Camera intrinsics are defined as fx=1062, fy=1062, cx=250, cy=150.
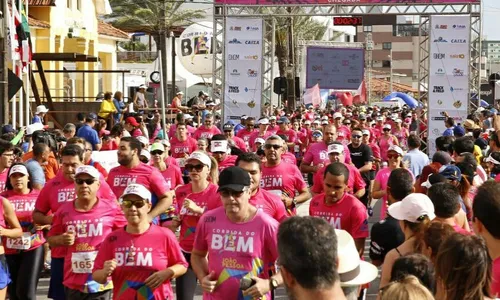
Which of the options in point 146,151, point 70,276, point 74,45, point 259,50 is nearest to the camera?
point 70,276

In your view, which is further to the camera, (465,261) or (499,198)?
(499,198)

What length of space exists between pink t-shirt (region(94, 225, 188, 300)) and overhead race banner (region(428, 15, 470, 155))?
19.4 m

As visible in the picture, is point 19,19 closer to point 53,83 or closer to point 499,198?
point 499,198

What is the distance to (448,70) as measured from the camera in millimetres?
26281

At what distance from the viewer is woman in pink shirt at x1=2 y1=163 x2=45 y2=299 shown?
9727 mm

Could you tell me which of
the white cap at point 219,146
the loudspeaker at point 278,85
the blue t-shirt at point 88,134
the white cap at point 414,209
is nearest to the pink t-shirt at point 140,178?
the white cap at point 219,146

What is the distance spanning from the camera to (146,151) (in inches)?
529

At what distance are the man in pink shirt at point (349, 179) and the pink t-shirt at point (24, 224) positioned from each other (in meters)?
2.96

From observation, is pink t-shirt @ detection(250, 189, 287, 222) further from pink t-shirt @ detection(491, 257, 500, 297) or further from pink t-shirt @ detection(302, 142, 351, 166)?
pink t-shirt @ detection(302, 142, 351, 166)

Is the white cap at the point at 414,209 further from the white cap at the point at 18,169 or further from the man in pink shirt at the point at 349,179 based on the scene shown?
the white cap at the point at 18,169

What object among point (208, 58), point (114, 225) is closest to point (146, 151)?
point (114, 225)

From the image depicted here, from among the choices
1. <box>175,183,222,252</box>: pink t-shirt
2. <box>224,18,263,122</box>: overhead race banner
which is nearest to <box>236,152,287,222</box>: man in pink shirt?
<box>175,183,222,252</box>: pink t-shirt

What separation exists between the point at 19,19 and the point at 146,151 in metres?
7.83

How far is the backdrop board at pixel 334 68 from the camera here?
57312 mm
